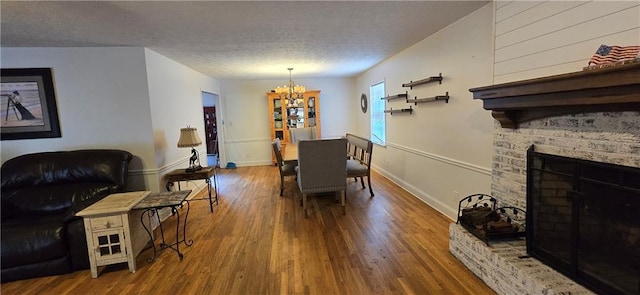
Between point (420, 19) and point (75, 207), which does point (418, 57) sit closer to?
point (420, 19)

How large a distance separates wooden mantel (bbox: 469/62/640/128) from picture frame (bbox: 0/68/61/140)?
4484 mm

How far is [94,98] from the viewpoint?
3338 mm

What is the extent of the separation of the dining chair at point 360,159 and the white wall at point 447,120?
635mm

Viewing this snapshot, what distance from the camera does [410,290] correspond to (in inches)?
80.3

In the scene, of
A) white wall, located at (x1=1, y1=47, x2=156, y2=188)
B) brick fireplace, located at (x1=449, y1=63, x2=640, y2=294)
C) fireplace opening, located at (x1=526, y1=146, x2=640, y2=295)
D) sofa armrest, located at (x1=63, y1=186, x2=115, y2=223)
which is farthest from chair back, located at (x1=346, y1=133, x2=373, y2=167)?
sofa armrest, located at (x1=63, y1=186, x2=115, y2=223)

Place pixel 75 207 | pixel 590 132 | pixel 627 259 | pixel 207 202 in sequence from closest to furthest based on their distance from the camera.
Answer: pixel 627 259
pixel 590 132
pixel 75 207
pixel 207 202

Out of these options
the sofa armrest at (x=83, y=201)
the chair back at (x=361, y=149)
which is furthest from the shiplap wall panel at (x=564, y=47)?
the sofa armrest at (x=83, y=201)

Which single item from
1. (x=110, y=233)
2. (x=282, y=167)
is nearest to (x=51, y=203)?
(x=110, y=233)

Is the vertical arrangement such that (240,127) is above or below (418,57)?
below

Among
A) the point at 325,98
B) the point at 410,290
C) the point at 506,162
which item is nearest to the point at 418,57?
the point at 506,162

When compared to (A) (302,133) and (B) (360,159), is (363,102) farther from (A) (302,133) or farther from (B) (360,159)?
(B) (360,159)

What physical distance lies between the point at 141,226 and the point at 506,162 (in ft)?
10.8

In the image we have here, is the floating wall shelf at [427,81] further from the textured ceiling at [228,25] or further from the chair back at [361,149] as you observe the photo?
the chair back at [361,149]

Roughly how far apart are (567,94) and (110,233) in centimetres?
336
